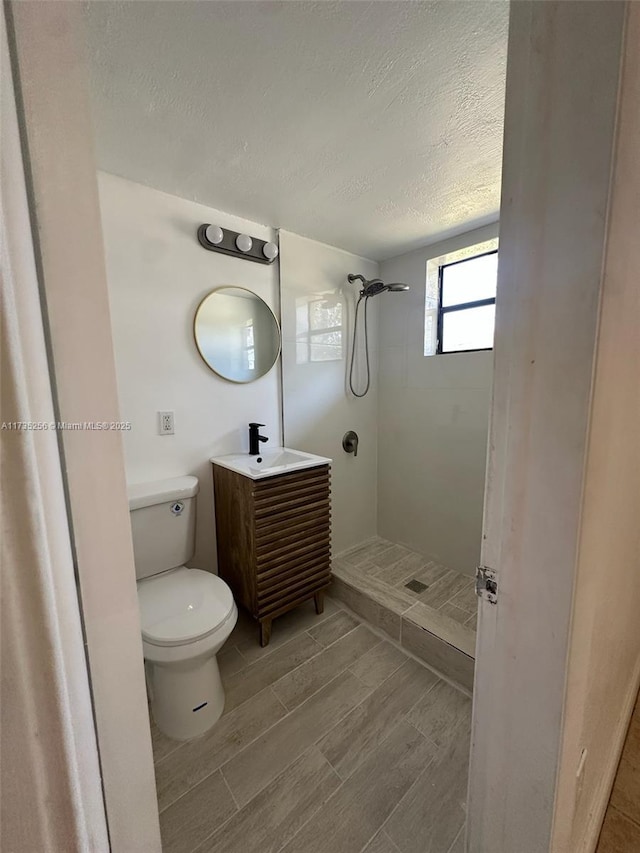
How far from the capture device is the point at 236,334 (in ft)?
6.12

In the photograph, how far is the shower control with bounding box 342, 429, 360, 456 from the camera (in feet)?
7.97

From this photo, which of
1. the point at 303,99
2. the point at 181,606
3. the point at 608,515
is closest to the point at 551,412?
the point at 608,515

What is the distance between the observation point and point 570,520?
1.77 ft

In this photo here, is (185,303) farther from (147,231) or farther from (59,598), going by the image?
(59,598)

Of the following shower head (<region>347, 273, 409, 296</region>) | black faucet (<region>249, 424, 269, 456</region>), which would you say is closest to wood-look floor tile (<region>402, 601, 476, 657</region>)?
black faucet (<region>249, 424, 269, 456</region>)

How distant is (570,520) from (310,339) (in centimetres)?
184

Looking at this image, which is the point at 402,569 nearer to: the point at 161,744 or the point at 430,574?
the point at 430,574

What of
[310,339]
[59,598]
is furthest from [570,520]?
[310,339]

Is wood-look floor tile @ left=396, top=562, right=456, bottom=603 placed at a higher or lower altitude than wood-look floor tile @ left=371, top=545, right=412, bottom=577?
lower

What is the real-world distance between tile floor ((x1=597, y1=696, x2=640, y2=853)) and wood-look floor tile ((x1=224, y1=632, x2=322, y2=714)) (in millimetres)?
1095

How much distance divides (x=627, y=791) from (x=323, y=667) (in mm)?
1087

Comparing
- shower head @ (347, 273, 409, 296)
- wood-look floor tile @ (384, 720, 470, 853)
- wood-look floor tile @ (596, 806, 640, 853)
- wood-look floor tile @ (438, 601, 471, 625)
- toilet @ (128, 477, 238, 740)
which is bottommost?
wood-look floor tile @ (384, 720, 470, 853)

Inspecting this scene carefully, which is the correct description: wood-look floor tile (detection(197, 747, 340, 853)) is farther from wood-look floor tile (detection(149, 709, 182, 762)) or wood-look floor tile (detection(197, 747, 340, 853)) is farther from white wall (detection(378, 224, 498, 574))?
white wall (detection(378, 224, 498, 574))

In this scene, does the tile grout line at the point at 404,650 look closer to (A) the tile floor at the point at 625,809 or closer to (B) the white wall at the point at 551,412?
(A) the tile floor at the point at 625,809
